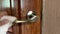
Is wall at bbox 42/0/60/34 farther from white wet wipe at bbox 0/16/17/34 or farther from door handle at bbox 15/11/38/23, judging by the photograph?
white wet wipe at bbox 0/16/17/34

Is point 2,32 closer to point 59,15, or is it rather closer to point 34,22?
point 34,22

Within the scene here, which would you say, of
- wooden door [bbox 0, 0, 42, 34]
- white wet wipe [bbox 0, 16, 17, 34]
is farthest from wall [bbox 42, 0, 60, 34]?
white wet wipe [bbox 0, 16, 17, 34]

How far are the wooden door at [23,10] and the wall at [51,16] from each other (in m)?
0.03

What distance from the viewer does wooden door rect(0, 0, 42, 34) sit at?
0.56 meters

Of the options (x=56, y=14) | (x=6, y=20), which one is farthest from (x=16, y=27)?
(x=56, y=14)

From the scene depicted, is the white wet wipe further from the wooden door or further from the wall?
the wall

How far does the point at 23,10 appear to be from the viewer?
1.85 feet

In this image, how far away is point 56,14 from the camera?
0.54 meters

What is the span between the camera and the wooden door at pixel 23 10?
22.0 inches

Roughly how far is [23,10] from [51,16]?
135 mm

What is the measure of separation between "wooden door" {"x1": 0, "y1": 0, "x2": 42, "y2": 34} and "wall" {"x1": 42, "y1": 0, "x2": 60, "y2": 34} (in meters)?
0.03

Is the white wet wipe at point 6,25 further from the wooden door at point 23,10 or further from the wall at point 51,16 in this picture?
the wall at point 51,16

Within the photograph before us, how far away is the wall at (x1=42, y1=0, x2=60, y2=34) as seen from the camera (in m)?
0.54

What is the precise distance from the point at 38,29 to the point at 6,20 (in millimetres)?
162
